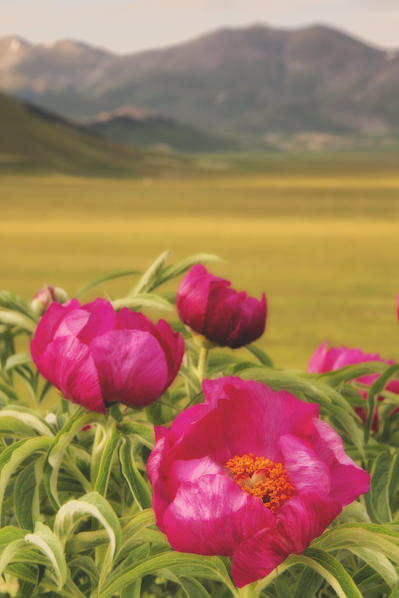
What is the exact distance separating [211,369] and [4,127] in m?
103

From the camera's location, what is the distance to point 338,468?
2.77 feet

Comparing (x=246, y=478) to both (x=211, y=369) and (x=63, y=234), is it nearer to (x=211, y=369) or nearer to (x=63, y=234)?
(x=211, y=369)

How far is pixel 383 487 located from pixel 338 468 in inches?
12.1

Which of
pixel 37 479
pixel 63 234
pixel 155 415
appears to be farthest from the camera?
pixel 63 234

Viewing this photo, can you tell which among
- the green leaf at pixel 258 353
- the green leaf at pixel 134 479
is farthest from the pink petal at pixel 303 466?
the green leaf at pixel 258 353

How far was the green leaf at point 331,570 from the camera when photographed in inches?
28.5

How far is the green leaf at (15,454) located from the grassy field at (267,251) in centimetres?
69

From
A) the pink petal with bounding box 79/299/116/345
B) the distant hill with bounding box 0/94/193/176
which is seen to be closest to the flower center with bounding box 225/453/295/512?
the pink petal with bounding box 79/299/116/345

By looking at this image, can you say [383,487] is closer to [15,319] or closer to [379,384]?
[379,384]

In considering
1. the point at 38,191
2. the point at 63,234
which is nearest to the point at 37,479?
the point at 63,234

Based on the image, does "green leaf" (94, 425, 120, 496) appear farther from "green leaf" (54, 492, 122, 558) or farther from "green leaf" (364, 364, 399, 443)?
"green leaf" (364, 364, 399, 443)

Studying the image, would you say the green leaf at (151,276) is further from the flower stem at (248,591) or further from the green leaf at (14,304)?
the flower stem at (248,591)

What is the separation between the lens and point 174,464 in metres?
0.82

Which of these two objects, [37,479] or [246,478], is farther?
[37,479]
